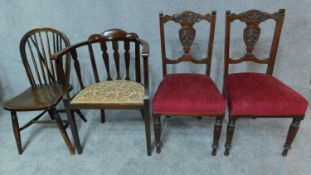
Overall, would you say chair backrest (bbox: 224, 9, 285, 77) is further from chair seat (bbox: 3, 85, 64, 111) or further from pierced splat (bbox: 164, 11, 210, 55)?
chair seat (bbox: 3, 85, 64, 111)

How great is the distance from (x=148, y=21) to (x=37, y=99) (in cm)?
108

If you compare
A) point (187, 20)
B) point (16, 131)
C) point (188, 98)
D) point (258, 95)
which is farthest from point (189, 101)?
point (16, 131)

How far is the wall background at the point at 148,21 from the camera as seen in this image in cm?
174

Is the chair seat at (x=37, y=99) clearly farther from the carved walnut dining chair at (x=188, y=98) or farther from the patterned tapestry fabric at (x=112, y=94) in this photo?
the carved walnut dining chair at (x=188, y=98)

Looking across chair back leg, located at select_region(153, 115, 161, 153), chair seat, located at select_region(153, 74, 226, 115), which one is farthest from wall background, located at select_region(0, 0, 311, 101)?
chair back leg, located at select_region(153, 115, 161, 153)

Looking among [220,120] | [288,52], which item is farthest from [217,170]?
[288,52]

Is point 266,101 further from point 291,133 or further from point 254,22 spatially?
point 254,22

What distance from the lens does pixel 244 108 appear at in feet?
4.25

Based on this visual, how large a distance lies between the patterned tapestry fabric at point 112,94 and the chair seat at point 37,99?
0.17 metres

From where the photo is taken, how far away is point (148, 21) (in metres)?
1.83

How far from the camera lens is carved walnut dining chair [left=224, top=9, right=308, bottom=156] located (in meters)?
1.28

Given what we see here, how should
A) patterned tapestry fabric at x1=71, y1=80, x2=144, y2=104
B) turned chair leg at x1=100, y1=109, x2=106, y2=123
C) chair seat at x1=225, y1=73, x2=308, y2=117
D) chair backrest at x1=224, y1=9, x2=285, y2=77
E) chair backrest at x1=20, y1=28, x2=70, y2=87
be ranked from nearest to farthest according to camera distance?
chair seat at x1=225, y1=73, x2=308, y2=117
patterned tapestry fabric at x1=71, y1=80, x2=144, y2=104
chair backrest at x1=224, y1=9, x2=285, y2=77
chair backrest at x1=20, y1=28, x2=70, y2=87
turned chair leg at x1=100, y1=109, x2=106, y2=123

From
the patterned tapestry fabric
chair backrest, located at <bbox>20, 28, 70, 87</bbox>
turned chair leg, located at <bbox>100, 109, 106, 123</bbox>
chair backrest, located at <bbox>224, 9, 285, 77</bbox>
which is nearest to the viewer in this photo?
the patterned tapestry fabric

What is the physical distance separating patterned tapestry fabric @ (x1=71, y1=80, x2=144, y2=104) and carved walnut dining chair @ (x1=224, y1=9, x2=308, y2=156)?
620mm
